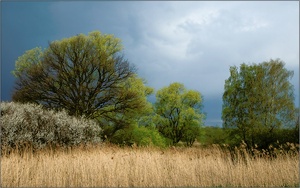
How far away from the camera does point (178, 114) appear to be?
4212 cm

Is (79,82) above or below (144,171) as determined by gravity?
above

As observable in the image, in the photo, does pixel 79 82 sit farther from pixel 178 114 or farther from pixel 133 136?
pixel 178 114

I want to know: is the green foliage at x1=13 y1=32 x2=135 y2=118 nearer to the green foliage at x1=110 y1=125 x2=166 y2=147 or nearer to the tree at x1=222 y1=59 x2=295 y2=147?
the green foliage at x1=110 y1=125 x2=166 y2=147

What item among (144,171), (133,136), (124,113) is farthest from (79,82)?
(144,171)

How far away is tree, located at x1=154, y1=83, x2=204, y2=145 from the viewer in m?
41.6

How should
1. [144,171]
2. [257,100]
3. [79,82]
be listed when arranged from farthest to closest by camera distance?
[79,82] → [257,100] → [144,171]

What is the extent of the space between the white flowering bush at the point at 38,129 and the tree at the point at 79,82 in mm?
8533

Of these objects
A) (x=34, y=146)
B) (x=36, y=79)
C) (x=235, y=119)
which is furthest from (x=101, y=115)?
(x=34, y=146)

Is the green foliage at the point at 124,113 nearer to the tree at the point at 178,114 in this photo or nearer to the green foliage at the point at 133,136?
the green foliage at the point at 133,136

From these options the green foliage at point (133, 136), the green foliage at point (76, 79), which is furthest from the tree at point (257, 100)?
the green foliage at point (76, 79)

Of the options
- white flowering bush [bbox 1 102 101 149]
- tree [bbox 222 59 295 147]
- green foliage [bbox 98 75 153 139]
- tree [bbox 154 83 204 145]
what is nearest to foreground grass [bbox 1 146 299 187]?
white flowering bush [bbox 1 102 101 149]

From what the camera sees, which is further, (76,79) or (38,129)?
(76,79)

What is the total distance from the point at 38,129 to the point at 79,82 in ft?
40.8

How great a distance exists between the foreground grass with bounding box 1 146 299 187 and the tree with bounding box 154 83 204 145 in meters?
28.2
